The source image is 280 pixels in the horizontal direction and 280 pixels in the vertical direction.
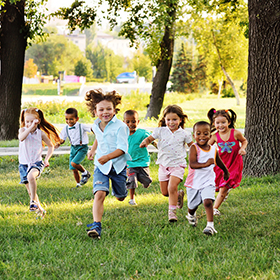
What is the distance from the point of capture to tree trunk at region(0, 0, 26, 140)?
38.8ft

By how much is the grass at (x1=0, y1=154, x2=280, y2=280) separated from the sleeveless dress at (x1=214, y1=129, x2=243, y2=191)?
42 centimetres

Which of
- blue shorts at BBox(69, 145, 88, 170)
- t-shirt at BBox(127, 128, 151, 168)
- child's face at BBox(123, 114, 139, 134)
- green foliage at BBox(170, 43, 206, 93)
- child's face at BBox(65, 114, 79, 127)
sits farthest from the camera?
green foliage at BBox(170, 43, 206, 93)

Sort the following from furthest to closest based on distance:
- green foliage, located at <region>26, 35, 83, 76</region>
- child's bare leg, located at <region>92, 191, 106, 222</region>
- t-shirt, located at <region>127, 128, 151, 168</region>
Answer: green foliage, located at <region>26, 35, 83, 76</region>, t-shirt, located at <region>127, 128, 151, 168</region>, child's bare leg, located at <region>92, 191, 106, 222</region>

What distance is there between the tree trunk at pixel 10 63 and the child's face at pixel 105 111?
25.7 ft

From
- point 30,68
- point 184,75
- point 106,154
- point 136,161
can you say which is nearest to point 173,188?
point 136,161

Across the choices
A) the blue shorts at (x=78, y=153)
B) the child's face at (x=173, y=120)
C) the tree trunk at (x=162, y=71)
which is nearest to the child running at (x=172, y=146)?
the child's face at (x=173, y=120)

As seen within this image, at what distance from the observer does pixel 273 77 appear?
785cm

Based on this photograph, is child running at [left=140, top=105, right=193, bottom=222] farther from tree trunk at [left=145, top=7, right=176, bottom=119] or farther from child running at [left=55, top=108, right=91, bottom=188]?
tree trunk at [left=145, top=7, right=176, bottom=119]

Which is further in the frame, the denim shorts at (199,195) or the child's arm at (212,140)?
the child's arm at (212,140)

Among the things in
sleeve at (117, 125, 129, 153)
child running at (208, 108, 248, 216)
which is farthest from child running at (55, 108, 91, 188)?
sleeve at (117, 125, 129, 153)

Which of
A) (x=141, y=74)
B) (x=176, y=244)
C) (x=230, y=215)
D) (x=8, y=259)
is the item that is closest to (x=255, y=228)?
(x=230, y=215)

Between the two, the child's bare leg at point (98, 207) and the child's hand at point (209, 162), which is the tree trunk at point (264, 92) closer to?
the child's hand at point (209, 162)

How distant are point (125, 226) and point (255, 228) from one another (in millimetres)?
1569

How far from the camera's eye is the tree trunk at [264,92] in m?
7.80
